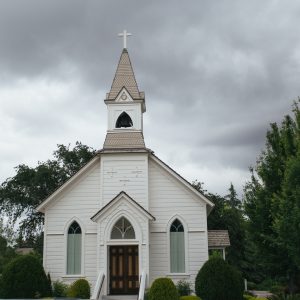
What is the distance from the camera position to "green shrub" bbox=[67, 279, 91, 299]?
21.3 metres

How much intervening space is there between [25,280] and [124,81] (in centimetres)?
1196

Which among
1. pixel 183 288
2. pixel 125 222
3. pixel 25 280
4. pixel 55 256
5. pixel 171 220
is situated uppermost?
pixel 171 220

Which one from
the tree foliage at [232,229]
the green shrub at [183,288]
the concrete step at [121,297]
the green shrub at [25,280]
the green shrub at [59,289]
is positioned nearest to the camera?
the green shrub at [25,280]

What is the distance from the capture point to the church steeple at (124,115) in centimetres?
2531

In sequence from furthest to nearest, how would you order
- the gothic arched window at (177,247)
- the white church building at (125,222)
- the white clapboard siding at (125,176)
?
the white clapboard siding at (125,176) → the gothic arched window at (177,247) → the white church building at (125,222)

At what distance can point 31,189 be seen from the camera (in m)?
50.4

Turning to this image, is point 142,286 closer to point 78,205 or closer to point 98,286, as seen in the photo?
point 98,286

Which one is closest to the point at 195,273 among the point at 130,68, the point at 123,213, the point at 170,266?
the point at 170,266

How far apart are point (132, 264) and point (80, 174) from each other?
5281 millimetres

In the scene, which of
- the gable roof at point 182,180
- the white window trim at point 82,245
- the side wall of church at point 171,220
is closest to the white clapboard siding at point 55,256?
the white window trim at point 82,245

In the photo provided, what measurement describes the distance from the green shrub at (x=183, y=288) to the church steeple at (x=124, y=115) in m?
7.07

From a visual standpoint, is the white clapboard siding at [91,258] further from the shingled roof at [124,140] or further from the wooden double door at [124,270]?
the shingled roof at [124,140]

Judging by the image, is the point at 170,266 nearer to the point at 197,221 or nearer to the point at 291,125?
the point at 197,221

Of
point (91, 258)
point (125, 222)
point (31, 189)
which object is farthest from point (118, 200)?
point (31, 189)
